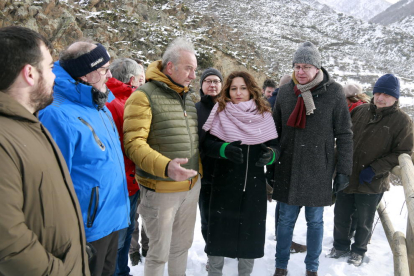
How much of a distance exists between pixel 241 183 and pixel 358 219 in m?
1.60

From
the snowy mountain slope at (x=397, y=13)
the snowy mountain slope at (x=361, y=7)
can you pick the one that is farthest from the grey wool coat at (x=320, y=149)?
the snowy mountain slope at (x=361, y=7)

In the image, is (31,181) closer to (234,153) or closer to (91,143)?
(91,143)

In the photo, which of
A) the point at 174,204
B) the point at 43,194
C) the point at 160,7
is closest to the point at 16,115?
the point at 43,194

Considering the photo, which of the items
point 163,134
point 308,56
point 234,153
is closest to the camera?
point 163,134

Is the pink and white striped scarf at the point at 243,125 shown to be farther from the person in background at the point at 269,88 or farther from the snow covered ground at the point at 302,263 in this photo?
the person in background at the point at 269,88

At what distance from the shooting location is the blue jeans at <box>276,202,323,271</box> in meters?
2.50

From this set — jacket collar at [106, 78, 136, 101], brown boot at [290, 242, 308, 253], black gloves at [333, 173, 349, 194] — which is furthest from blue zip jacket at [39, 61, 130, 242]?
brown boot at [290, 242, 308, 253]

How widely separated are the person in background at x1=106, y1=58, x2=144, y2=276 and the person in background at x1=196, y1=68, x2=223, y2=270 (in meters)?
0.66

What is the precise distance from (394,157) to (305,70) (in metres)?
1.27

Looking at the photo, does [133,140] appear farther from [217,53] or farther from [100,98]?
[217,53]

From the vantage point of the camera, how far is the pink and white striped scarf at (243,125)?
2.24 m

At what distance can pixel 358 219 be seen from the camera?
115 inches

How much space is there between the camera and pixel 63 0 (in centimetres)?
1009

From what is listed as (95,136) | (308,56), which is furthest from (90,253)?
(308,56)
